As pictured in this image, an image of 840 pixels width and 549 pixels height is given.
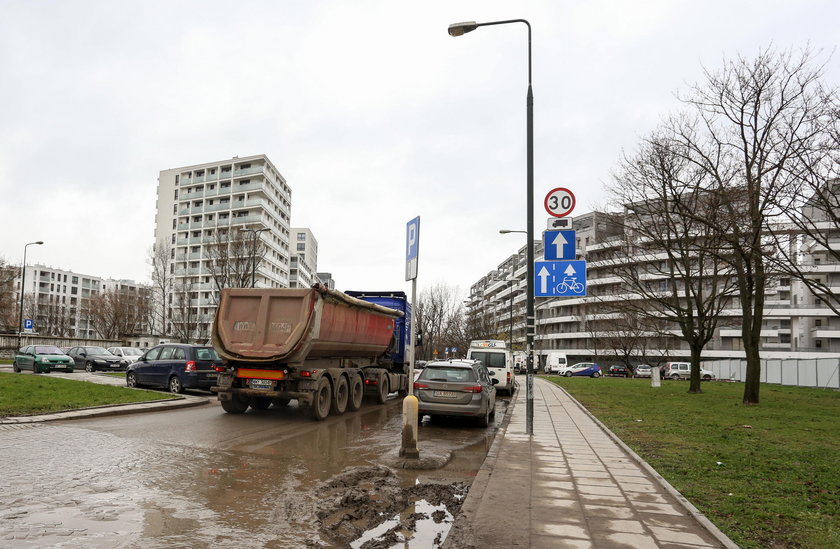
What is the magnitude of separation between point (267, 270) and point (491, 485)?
86265mm

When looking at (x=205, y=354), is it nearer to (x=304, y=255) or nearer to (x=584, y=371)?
(x=584, y=371)

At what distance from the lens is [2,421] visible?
10.5 m

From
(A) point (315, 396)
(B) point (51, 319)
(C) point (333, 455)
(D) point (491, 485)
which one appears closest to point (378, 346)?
(A) point (315, 396)

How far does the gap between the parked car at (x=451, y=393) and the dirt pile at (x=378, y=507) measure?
4.96 m

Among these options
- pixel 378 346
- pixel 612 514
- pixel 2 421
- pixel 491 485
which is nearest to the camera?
pixel 612 514

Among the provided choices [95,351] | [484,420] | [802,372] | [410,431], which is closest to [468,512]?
[410,431]

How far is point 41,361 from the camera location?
2725 cm

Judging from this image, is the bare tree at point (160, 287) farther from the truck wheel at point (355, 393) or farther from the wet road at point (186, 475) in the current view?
the wet road at point (186, 475)

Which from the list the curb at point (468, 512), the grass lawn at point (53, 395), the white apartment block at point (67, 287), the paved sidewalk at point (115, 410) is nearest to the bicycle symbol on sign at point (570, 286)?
the curb at point (468, 512)

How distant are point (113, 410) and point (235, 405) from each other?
2497 mm

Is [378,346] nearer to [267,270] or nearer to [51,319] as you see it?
[267,270]

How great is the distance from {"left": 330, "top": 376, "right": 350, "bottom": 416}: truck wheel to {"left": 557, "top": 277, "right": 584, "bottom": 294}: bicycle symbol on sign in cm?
557

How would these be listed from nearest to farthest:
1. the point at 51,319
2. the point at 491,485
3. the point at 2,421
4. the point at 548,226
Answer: the point at 491,485 < the point at 2,421 < the point at 548,226 < the point at 51,319

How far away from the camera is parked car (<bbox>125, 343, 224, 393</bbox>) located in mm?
17750
